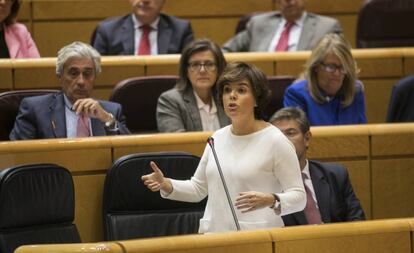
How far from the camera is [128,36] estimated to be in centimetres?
327

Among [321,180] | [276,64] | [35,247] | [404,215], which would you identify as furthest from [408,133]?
[35,247]

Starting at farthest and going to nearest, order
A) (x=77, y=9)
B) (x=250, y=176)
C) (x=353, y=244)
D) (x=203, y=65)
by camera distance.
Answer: (x=77, y=9), (x=203, y=65), (x=250, y=176), (x=353, y=244)

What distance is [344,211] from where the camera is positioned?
2.32 m

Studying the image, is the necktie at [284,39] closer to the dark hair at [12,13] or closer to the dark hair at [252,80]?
the dark hair at [12,13]

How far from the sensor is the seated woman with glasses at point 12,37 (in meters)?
3.02

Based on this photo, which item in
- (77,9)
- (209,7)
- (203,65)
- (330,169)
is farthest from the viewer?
(209,7)

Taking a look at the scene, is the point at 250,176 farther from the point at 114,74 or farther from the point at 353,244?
the point at 114,74

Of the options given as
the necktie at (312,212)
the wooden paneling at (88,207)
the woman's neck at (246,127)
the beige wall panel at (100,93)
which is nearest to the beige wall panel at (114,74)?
the beige wall panel at (100,93)

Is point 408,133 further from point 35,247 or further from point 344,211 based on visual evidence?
point 35,247

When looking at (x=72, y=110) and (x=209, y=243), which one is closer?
(x=209, y=243)

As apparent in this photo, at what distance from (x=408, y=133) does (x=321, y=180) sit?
372 mm

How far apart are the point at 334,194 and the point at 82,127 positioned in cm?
68

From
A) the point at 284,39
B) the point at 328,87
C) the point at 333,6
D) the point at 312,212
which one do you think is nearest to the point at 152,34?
the point at 284,39

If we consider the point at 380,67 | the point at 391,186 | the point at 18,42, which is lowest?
the point at 391,186
